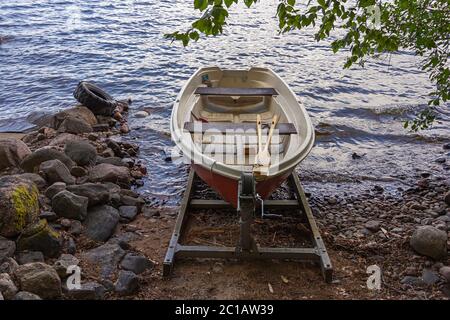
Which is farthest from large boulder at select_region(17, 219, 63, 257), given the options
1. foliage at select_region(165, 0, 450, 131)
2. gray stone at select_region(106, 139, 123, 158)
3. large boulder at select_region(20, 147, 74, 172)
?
gray stone at select_region(106, 139, 123, 158)

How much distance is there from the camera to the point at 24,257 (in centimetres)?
478

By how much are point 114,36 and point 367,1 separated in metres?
14.6

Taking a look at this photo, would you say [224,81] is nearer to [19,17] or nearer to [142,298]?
[142,298]

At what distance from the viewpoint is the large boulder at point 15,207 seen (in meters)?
4.82

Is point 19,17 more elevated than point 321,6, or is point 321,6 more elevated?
point 321,6

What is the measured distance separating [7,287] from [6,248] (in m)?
0.74

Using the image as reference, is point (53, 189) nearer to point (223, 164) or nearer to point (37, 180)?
point (37, 180)

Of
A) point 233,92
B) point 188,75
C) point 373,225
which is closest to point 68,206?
point 233,92

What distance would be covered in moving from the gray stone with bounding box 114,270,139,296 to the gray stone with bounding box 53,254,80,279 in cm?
52

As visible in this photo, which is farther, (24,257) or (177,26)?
(177,26)

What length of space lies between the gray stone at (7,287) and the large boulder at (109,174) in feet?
9.76

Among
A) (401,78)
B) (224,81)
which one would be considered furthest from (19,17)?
(401,78)

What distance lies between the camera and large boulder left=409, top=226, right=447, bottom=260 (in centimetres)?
531

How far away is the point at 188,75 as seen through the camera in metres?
13.6
